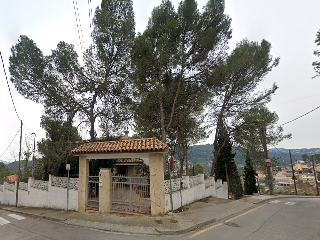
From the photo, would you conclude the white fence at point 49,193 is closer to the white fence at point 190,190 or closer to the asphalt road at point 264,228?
the white fence at point 190,190

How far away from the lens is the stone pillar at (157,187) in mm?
7762

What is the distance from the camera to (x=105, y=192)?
28.0ft

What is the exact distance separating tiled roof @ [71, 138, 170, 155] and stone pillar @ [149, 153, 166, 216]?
44 centimetres

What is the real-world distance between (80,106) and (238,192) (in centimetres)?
1925

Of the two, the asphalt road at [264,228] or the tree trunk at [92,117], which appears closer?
the asphalt road at [264,228]

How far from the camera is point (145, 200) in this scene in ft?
27.1

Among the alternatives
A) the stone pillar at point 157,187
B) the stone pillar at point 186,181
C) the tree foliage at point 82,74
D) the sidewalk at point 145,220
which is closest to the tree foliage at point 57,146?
the tree foliage at point 82,74

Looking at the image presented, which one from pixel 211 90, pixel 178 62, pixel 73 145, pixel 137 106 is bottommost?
pixel 73 145

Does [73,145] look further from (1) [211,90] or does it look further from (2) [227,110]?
(2) [227,110]

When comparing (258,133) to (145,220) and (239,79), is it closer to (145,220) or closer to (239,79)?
(239,79)

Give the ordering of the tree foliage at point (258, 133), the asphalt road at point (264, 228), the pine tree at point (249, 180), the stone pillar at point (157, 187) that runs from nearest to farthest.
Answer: the asphalt road at point (264, 228), the stone pillar at point (157, 187), the tree foliage at point (258, 133), the pine tree at point (249, 180)

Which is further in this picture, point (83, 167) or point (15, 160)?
point (15, 160)

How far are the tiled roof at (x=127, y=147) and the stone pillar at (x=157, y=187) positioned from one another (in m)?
0.44

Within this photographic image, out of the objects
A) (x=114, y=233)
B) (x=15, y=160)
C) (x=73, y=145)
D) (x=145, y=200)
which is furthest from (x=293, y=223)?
(x=15, y=160)
